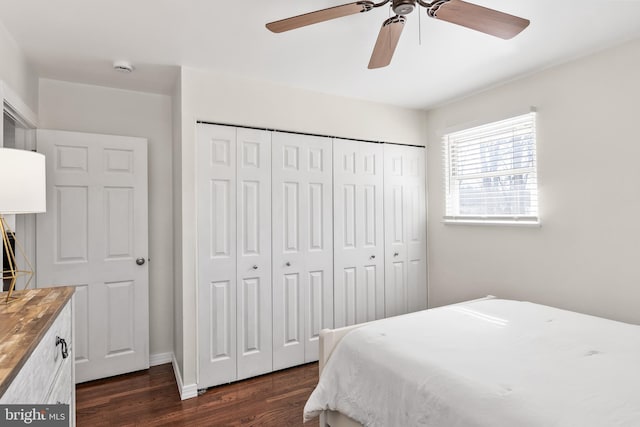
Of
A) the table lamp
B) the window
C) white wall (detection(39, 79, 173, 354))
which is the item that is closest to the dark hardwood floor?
white wall (detection(39, 79, 173, 354))

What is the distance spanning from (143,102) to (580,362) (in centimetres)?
361

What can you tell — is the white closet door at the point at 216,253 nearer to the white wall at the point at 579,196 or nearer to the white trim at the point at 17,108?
the white trim at the point at 17,108

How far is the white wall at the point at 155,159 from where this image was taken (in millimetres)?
3008

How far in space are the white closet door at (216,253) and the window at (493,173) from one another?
7.22ft

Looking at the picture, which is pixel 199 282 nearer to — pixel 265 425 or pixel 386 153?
pixel 265 425

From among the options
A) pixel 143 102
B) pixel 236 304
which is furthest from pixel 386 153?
pixel 143 102

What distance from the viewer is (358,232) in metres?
3.40

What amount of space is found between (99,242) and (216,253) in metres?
1.03

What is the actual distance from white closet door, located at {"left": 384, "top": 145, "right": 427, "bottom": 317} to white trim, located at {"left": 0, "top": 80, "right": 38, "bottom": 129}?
2.95 meters

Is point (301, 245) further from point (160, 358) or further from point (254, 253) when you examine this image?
point (160, 358)

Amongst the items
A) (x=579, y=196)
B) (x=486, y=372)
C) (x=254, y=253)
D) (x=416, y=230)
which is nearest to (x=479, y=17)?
(x=486, y=372)

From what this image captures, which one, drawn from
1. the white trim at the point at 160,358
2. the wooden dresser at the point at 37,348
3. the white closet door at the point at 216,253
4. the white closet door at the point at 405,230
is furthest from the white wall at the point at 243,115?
the wooden dresser at the point at 37,348

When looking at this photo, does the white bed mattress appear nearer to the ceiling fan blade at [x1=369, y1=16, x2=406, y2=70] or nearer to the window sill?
the window sill

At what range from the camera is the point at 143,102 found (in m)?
3.15
